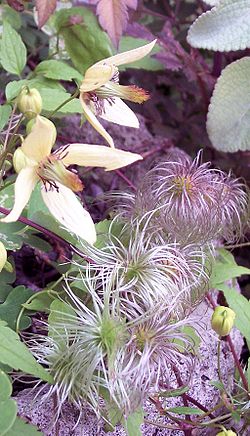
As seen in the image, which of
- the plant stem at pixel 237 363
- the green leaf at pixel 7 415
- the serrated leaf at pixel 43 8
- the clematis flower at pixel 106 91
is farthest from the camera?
the serrated leaf at pixel 43 8

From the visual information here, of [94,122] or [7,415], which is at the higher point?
[94,122]

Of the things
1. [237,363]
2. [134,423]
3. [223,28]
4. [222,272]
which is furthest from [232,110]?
[134,423]

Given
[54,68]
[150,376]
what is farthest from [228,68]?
[150,376]

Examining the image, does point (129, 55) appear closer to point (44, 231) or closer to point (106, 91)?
point (106, 91)

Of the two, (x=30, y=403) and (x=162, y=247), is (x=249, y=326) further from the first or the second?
(x=30, y=403)

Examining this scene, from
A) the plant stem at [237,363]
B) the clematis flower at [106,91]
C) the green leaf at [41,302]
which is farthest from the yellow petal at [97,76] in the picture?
the plant stem at [237,363]

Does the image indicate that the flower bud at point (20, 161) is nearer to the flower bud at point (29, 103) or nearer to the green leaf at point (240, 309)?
the flower bud at point (29, 103)
